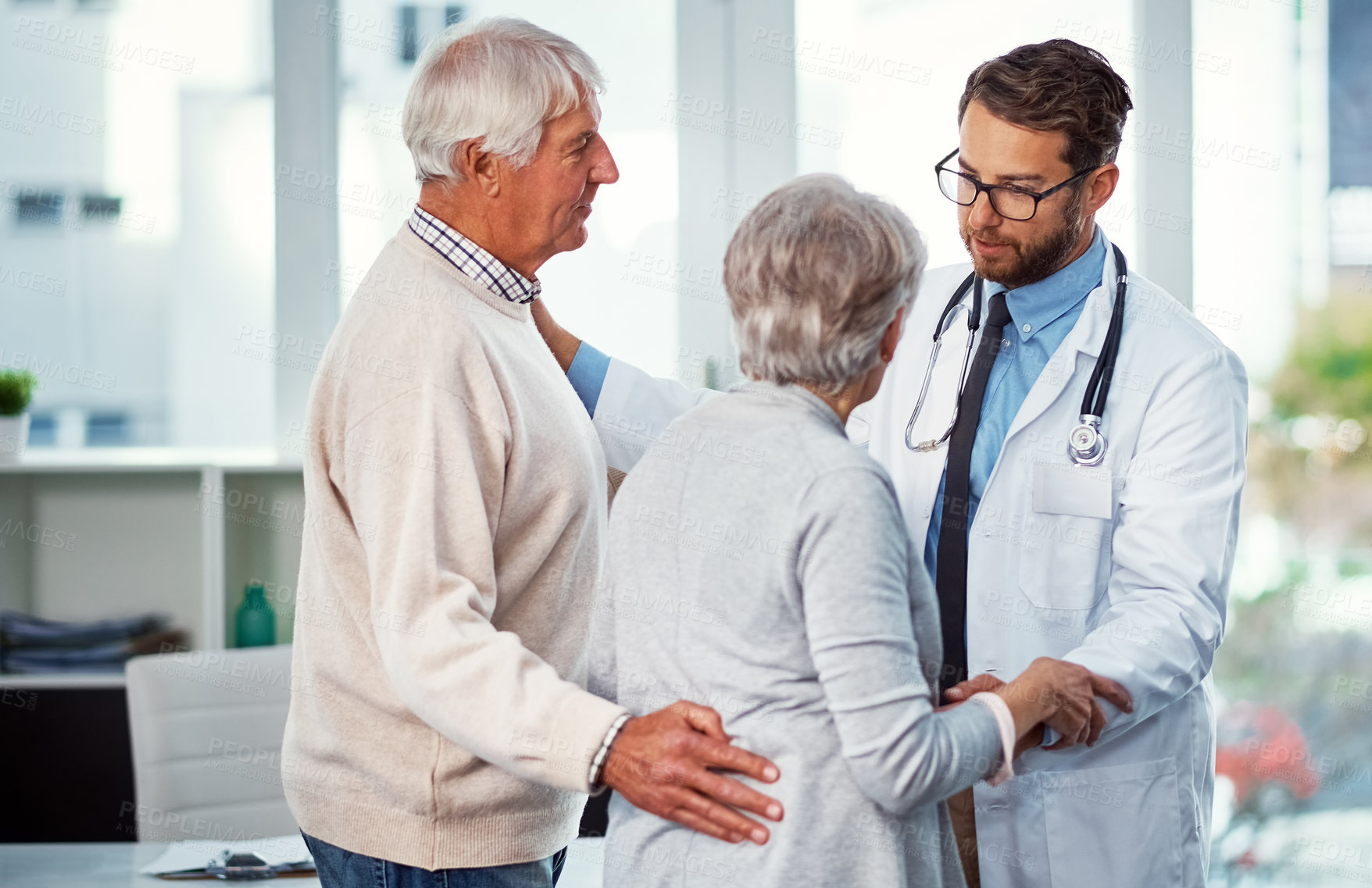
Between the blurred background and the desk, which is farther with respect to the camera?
the blurred background

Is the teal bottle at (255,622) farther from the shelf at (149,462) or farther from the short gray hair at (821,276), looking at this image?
the short gray hair at (821,276)

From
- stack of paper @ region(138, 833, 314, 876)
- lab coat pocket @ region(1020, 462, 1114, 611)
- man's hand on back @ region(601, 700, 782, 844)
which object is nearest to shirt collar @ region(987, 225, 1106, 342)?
lab coat pocket @ region(1020, 462, 1114, 611)

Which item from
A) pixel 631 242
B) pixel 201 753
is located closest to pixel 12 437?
pixel 201 753

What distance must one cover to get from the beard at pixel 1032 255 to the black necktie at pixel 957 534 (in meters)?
0.13

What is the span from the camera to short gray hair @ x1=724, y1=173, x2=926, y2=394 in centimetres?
108

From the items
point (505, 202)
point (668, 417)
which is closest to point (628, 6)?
point (668, 417)

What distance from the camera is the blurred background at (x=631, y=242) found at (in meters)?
2.97

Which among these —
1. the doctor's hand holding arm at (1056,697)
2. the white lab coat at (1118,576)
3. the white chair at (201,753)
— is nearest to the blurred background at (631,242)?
the white chair at (201,753)

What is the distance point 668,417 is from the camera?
1.91m

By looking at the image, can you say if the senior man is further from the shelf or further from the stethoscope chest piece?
the shelf

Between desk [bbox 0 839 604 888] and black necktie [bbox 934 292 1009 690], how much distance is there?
70 centimetres

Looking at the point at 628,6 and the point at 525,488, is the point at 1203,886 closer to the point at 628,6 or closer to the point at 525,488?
the point at 525,488

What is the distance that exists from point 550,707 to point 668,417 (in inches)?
34.0

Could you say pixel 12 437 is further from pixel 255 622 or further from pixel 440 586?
pixel 440 586
